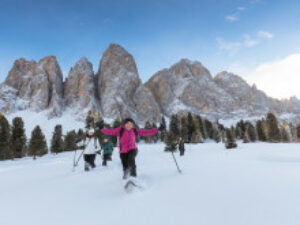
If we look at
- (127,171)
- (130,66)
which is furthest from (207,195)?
(130,66)

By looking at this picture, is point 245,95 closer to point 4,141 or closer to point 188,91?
point 188,91

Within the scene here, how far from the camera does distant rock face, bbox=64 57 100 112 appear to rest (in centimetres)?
11175

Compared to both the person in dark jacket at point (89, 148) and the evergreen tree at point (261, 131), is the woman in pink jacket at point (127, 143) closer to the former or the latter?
the person in dark jacket at point (89, 148)

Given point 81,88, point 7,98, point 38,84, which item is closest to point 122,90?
point 81,88

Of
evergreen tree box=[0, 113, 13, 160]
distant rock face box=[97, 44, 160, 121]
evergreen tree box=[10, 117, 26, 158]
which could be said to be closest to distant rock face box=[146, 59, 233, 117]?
distant rock face box=[97, 44, 160, 121]

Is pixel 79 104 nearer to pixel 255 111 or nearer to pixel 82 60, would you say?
pixel 82 60

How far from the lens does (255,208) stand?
2744mm

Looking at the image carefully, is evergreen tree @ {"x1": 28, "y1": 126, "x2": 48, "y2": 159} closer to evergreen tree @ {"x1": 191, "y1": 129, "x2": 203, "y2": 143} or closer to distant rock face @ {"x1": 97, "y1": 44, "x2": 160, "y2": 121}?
evergreen tree @ {"x1": 191, "y1": 129, "x2": 203, "y2": 143}

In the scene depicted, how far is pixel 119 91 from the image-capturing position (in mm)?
115875

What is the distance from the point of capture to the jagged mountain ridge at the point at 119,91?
4309 inches

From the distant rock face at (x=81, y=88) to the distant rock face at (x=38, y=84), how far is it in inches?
269

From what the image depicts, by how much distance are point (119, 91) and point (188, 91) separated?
64.3m

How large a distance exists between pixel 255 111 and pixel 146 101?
10715 centimetres

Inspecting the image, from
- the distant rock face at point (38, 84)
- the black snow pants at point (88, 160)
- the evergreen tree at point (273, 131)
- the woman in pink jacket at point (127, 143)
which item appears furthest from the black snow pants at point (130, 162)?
the distant rock face at point (38, 84)
